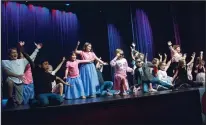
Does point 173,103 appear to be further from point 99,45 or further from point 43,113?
point 43,113

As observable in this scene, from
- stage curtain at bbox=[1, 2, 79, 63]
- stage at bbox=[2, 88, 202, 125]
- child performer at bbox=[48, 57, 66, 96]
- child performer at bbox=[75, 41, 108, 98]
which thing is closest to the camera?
stage at bbox=[2, 88, 202, 125]

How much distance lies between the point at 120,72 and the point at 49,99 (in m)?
0.78

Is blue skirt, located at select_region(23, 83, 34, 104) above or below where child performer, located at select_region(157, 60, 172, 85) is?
below

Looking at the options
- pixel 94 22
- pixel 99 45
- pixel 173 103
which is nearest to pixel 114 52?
pixel 99 45

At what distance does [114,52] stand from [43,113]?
94 centimetres

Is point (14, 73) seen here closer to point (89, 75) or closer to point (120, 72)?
point (89, 75)

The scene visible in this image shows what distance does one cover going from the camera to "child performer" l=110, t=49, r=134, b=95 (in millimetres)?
3043

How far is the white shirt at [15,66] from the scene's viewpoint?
267cm

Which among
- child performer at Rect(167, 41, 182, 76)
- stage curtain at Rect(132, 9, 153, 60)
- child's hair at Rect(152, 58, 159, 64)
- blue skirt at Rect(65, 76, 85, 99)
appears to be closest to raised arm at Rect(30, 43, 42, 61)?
blue skirt at Rect(65, 76, 85, 99)

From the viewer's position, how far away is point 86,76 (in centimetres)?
299

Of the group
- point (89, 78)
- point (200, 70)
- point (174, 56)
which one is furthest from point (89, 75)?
point (200, 70)

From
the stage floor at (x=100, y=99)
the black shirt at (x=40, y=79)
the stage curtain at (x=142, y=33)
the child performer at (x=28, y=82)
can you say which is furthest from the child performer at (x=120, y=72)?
the child performer at (x=28, y=82)

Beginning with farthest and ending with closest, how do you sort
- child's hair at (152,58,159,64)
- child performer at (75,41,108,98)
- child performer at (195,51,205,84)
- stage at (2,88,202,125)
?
child performer at (195,51,205,84)
child's hair at (152,58,159,64)
child performer at (75,41,108,98)
stage at (2,88,202,125)

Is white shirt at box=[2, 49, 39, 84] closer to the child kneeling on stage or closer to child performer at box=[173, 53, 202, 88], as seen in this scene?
the child kneeling on stage
